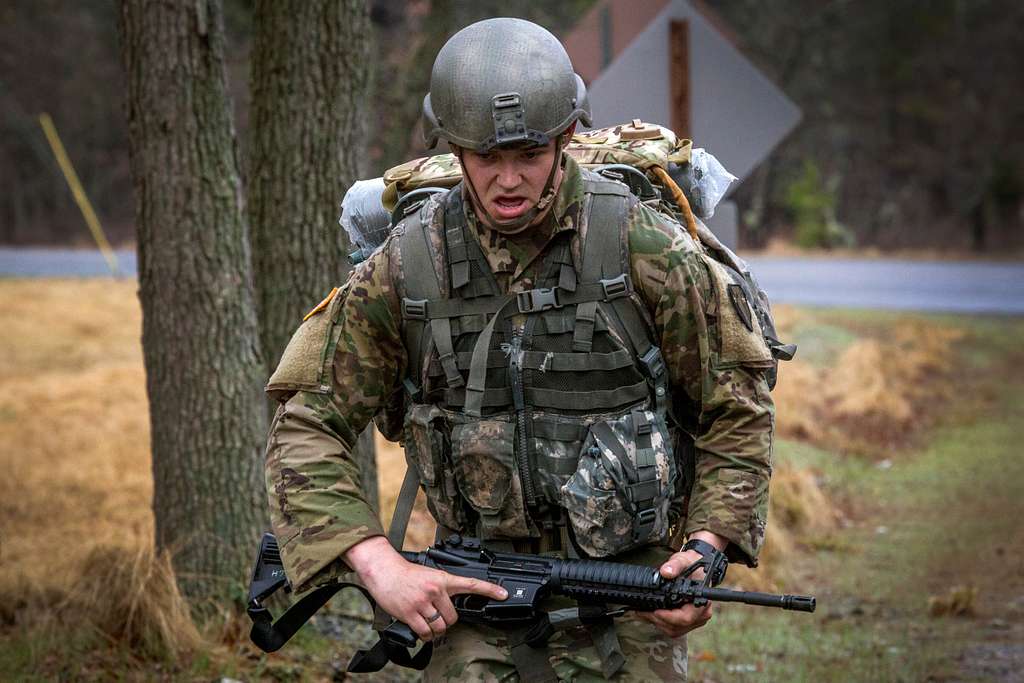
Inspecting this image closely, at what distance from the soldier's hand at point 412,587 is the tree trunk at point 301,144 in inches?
117

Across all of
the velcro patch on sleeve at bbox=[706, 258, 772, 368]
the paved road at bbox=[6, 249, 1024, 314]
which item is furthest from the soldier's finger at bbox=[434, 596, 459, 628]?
the paved road at bbox=[6, 249, 1024, 314]

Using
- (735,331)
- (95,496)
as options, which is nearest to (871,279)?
(95,496)

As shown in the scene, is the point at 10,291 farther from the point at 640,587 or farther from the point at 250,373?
the point at 640,587

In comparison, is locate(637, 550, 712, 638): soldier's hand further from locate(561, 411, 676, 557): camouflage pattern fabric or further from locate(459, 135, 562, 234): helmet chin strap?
locate(459, 135, 562, 234): helmet chin strap

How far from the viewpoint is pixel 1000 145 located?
1104 inches

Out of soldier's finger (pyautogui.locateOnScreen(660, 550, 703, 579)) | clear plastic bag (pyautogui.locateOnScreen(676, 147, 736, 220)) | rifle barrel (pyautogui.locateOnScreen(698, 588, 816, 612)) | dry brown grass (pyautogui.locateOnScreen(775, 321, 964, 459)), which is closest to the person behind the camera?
rifle barrel (pyautogui.locateOnScreen(698, 588, 816, 612))

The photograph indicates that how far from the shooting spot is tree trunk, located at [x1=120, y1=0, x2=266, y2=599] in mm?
4836

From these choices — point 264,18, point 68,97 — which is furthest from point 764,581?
point 68,97

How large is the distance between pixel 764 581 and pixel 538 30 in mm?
4593

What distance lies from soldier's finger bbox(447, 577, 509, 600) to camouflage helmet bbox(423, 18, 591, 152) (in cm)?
94

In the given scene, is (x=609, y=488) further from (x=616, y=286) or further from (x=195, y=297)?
(x=195, y=297)

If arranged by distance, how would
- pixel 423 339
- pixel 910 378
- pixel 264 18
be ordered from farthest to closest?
pixel 910 378 < pixel 264 18 < pixel 423 339

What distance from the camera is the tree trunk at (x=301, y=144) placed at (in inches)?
216

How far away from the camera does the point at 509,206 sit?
2793 millimetres
